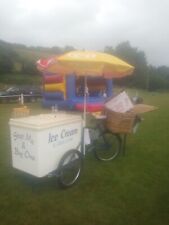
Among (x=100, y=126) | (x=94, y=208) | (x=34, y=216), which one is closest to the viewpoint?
(x=34, y=216)

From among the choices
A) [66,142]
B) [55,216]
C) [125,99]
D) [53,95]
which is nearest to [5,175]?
[66,142]

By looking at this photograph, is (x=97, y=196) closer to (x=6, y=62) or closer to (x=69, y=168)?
(x=69, y=168)

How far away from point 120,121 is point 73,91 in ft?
17.7

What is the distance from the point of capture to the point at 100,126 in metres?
6.21

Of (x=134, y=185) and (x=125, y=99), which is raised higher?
(x=125, y=99)

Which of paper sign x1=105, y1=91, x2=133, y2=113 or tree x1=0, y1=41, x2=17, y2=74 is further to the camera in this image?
tree x1=0, y1=41, x2=17, y2=74

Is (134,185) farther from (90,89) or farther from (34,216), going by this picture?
(90,89)

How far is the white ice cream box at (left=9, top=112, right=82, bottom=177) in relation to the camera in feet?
14.8

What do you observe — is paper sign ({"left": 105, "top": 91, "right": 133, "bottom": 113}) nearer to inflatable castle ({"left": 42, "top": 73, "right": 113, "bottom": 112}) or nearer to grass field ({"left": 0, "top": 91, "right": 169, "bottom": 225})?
grass field ({"left": 0, "top": 91, "right": 169, "bottom": 225})

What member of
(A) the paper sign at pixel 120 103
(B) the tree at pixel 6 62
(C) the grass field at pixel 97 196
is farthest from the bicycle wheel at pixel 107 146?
(B) the tree at pixel 6 62

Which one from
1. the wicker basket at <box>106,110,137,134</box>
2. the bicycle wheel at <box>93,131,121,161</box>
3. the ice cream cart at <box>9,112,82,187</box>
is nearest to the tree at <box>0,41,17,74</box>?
the bicycle wheel at <box>93,131,121,161</box>

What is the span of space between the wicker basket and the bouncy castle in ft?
13.7

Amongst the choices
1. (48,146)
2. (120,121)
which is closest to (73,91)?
(120,121)

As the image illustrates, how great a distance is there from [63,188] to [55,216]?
0.86m
